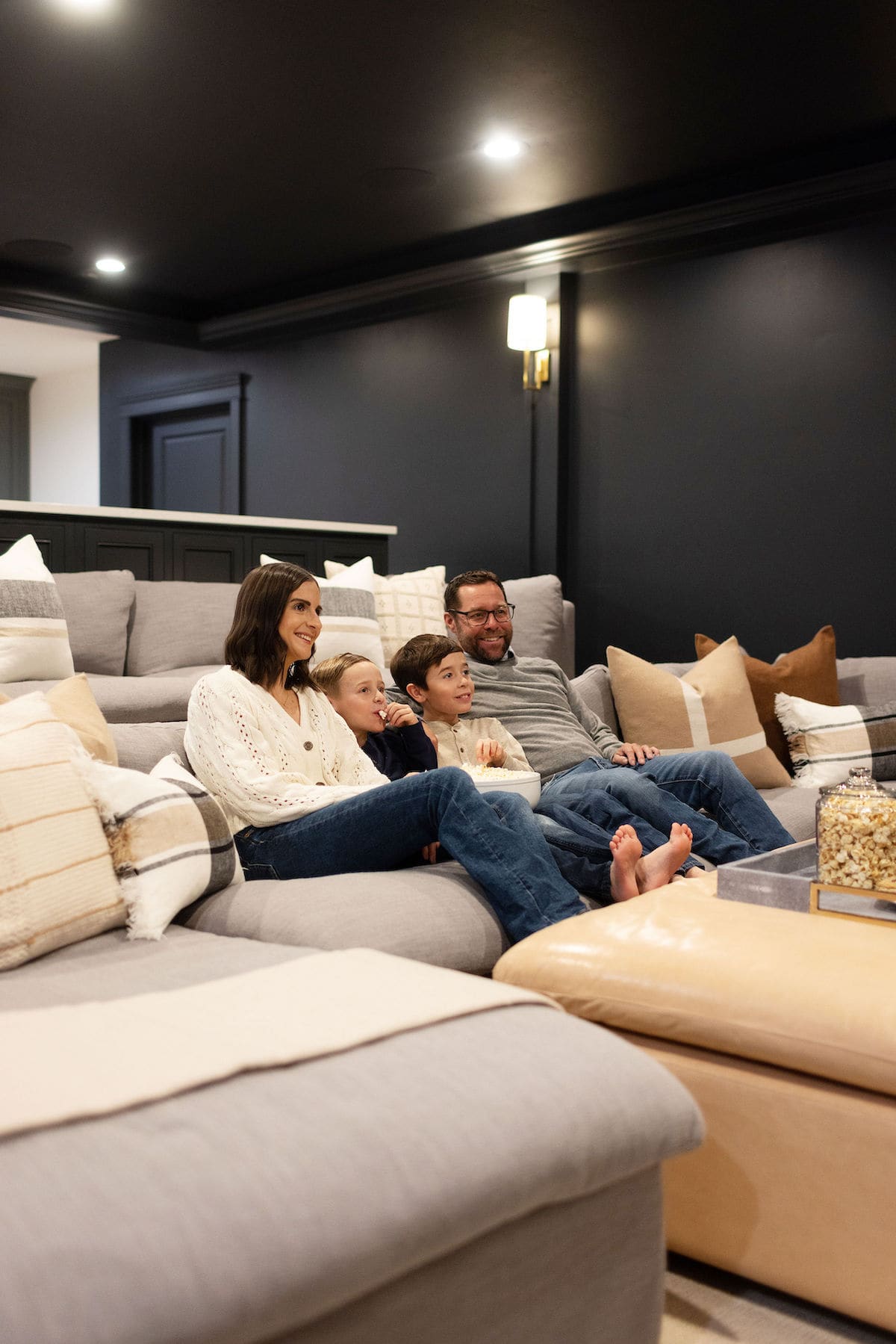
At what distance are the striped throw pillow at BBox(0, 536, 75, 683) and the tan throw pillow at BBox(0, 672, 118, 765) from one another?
3.92ft

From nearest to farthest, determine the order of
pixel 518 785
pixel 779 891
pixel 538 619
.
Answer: pixel 779 891 < pixel 518 785 < pixel 538 619

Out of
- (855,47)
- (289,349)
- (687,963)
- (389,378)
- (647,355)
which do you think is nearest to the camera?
(687,963)

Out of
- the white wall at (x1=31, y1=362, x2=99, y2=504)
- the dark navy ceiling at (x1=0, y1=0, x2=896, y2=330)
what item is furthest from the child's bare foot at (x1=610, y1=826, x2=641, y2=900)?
the white wall at (x1=31, y1=362, x2=99, y2=504)

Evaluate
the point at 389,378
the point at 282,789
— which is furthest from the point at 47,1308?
the point at 389,378

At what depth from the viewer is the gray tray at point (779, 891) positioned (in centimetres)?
198

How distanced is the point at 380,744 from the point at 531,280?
369 centimetres

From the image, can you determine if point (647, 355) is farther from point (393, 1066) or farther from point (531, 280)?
point (393, 1066)

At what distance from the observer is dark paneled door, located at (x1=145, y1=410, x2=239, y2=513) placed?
24.1ft

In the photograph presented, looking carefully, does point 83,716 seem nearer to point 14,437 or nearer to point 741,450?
point 741,450

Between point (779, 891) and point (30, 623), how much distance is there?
91.1 inches

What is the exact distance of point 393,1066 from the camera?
121 cm

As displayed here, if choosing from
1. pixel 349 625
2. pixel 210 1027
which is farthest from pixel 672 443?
pixel 210 1027

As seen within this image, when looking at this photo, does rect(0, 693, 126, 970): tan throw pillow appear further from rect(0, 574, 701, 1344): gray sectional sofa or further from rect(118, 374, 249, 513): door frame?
rect(118, 374, 249, 513): door frame

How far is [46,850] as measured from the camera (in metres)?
1.74
